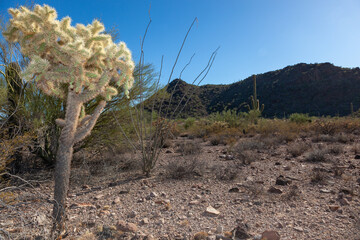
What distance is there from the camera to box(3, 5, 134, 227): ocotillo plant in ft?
7.61

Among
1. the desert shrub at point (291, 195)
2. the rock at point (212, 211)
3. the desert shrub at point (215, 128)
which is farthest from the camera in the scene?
the desert shrub at point (215, 128)

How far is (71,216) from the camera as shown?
304 centimetres

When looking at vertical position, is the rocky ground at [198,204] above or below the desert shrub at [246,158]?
below

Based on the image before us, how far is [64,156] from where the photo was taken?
246cm

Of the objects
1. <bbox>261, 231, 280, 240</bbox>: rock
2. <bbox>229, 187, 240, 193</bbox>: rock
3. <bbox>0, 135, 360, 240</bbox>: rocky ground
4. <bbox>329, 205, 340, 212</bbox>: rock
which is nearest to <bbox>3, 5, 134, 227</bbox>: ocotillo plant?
<bbox>0, 135, 360, 240</bbox>: rocky ground

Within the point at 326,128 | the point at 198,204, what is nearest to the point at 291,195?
the point at 198,204

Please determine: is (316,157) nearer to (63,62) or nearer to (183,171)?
(183,171)

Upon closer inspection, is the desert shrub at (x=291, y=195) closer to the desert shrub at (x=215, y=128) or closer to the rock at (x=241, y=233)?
the rock at (x=241, y=233)

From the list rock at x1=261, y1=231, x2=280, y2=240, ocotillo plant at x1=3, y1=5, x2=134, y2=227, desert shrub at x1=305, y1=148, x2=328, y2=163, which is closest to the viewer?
ocotillo plant at x1=3, y1=5, x2=134, y2=227

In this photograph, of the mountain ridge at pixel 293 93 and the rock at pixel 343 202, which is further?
the mountain ridge at pixel 293 93

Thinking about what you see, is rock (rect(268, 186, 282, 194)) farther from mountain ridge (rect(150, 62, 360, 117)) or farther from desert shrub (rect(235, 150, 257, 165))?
mountain ridge (rect(150, 62, 360, 117))

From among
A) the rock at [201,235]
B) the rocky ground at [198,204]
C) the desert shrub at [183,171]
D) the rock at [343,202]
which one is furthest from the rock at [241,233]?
the desert shrub at [183,171]

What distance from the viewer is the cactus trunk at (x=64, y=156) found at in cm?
245

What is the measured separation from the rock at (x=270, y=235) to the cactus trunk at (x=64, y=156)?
7.53 feet
